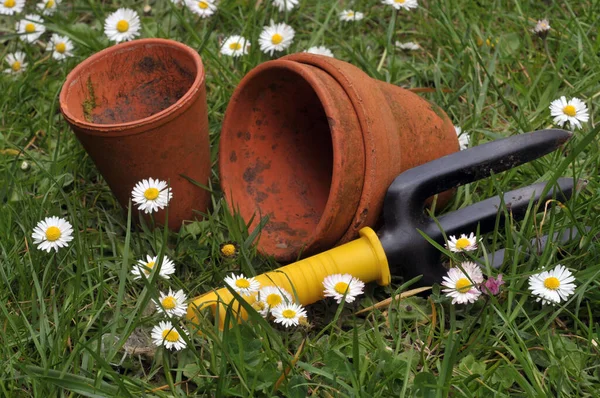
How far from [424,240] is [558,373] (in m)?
0.40

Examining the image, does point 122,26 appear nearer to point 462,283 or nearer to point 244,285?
point 244,285

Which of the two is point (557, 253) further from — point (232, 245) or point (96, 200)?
point (96, 200)

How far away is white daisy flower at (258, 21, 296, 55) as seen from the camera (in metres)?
2.45

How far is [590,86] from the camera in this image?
2354 mm

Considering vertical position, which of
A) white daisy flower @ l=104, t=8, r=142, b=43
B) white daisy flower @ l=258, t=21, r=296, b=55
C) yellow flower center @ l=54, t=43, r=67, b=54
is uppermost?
white daisy flower @ l=258, t=21, r=296, b=55

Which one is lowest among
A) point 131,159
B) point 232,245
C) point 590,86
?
point 232,245

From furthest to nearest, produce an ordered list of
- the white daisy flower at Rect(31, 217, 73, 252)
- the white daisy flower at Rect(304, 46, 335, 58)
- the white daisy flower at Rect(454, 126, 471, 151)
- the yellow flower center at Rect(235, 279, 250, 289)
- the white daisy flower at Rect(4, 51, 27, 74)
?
the white daisy flower at Rect(4, 51, 27, 74) < the white daisy flower at Rect(304, 46, 335, 58) < the white daisy flower at Rect(454, 126, 471, 151) < the white daisy flower at Rect(31, 217, 73, 252) < the yellow flower center at Rect(235, 279, 250, 289)

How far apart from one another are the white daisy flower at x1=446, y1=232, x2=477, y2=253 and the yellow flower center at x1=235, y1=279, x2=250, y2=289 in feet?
1.48

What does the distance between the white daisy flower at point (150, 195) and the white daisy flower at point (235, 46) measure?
0.68 m

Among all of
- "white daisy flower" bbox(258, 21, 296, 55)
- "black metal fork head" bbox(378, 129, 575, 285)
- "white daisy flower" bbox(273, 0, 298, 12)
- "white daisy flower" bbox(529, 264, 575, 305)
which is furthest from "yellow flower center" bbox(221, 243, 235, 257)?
"white daisy flower" bbox(273, 0, 298, 12)

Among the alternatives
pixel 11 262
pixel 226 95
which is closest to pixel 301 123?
pixel 226 95

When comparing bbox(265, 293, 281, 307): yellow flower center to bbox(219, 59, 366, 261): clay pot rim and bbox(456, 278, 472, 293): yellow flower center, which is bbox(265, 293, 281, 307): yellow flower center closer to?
bbox(219, 59, 366, 261): clay pot rim

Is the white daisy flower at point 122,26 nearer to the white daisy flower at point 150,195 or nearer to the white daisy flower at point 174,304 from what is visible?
the white daisy flower at point 150,195

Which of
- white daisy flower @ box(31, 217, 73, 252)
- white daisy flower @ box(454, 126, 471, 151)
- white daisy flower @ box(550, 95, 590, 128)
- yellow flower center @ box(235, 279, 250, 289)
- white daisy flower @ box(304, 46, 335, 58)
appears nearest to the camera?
yellow flower center @ box(235, 279, 250, 289)
